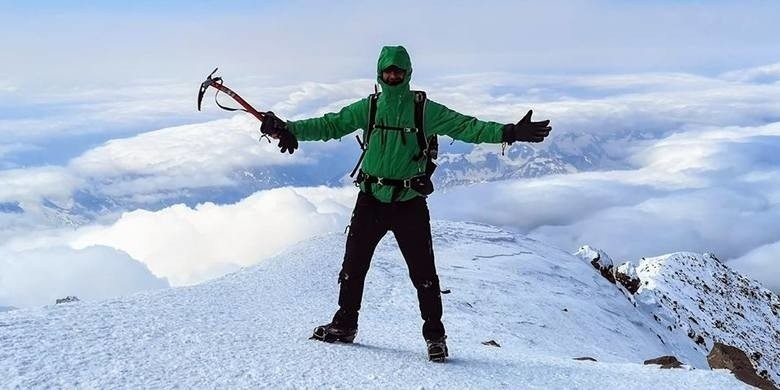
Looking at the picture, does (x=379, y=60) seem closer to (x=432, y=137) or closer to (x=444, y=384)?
(x=432, y=137)

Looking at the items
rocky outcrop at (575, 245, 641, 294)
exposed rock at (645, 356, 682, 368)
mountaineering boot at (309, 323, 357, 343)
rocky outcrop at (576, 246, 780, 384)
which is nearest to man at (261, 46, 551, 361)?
mountaineering boot at (309, 323, 357, 343)

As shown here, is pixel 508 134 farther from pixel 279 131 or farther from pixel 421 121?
pixel 279 131

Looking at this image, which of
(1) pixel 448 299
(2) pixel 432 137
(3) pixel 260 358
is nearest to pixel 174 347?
(3) pixel 260 358

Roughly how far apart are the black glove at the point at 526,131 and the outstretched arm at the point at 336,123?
1.59m

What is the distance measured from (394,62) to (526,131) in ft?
5.15

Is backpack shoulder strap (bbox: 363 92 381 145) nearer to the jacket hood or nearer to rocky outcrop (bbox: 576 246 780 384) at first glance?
the jacket hood

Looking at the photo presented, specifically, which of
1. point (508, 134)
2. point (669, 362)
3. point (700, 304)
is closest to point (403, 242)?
point (508, 134)

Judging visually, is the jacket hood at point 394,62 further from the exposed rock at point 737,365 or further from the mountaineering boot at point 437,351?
the exposed rock at point 737,365

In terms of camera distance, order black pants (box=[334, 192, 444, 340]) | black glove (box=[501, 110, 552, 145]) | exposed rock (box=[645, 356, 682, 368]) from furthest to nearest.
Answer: exposed rock (box=[645, 356, 682, 368]) → black pants (box=[334, 192, 444, 340]) → black glove (box=[501, 110, 552, 145])

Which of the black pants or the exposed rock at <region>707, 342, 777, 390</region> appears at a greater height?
the black pants

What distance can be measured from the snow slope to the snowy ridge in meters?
17.1

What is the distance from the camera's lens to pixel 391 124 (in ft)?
23.7

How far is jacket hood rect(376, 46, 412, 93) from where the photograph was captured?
696cm

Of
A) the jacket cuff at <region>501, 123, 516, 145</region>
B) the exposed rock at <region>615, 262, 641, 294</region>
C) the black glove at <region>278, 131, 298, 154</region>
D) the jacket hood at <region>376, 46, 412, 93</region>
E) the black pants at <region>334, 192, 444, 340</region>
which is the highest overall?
the jacket hood at <region>376, 46, 412, 93</region>
